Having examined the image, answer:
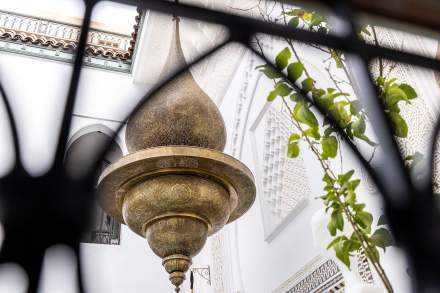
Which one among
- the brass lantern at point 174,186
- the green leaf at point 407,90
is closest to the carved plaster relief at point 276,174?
the brass lantern at point 174,186

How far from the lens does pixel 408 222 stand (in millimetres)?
433

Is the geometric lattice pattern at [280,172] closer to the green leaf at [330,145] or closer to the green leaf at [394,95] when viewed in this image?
the green leaf at [330,145]

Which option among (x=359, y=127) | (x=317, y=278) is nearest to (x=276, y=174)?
(x=317, y=278)

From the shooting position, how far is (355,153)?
50cm

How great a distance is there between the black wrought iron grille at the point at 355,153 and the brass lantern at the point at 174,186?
0.85 metres

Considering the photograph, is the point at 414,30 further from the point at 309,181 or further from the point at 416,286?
the point at 309,181

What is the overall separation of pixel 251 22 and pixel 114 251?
5.17 m

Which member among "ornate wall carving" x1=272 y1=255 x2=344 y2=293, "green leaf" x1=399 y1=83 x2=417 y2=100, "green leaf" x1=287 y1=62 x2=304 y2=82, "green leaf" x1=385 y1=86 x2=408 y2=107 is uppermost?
"ornate wall carving" x1=272 y1=255 x2=344 y2=293

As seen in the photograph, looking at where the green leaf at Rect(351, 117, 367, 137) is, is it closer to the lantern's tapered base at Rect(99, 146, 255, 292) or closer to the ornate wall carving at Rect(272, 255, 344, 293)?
the lantern's tapered base at Rect(99, 146, 255, 292)

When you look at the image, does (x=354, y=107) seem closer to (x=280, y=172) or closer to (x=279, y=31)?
(x=279, y=31)

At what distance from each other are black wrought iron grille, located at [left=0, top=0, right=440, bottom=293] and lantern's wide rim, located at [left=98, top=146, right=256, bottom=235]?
0.86 meters

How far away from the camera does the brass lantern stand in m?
1.33

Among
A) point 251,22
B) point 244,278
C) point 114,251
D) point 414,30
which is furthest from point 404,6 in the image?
point 114,251

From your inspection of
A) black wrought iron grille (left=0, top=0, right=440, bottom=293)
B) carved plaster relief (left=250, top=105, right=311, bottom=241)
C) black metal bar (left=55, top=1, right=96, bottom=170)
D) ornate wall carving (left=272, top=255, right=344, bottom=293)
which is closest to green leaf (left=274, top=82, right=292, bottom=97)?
black wrought iron grille (left=0, top=0, right=440, bottom=293)
